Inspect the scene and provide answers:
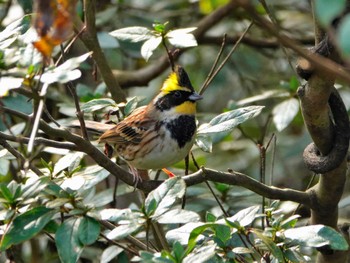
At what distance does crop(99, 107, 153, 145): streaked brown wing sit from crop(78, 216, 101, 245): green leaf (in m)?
1.37

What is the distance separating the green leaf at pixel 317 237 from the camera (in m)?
2.59

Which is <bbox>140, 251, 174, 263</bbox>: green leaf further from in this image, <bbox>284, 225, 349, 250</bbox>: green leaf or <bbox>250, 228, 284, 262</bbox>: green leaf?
<bbox>284, 225, 349, 250</bbox>: green leaf

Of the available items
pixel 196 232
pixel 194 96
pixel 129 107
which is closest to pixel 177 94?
pixel 194 96

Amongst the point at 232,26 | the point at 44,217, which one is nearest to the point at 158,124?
the point at 44,217

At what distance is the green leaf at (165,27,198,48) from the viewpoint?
320 cm

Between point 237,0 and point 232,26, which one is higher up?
point 237,0

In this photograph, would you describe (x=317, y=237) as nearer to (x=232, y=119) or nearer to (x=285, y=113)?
(x=232, y=119)

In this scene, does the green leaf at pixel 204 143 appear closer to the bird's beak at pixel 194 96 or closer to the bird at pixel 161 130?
the bird at pixel 161 130

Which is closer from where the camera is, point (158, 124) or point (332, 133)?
point (332, 133)

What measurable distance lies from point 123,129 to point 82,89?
453 millimetres

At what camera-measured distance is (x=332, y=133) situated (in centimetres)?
300

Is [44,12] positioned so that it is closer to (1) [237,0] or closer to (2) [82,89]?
(1) [237,0]

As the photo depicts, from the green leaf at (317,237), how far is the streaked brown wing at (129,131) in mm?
1450

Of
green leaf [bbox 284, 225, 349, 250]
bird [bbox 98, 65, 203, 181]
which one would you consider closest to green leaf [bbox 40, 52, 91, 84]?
green leaf [bbox 284, 225, 349, 250]
